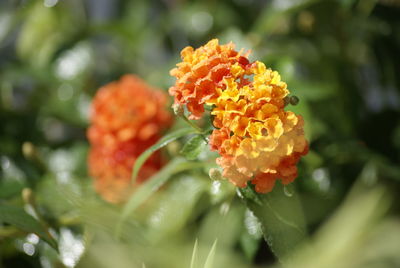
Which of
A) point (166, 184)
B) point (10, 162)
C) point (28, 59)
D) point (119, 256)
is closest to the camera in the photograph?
point (119, 256)

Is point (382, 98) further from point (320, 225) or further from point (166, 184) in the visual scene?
point (166, 184)

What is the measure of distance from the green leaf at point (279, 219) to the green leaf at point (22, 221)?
22cm

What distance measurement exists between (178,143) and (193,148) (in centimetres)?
33

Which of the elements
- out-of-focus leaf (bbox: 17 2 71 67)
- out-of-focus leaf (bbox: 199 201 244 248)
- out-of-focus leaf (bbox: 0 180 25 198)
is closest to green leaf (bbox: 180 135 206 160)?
out-of-focus leaf (bbox: 199 201 244 248)

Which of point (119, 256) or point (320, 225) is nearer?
point (119, 256)

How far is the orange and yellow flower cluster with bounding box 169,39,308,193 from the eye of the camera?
20.3 inches

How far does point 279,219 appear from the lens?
57cm

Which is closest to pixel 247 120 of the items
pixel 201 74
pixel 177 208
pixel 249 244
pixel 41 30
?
pixel 201 74

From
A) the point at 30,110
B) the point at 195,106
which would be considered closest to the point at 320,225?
the point at 195,106

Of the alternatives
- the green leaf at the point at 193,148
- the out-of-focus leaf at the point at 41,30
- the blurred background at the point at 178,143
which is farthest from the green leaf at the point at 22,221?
the out-of-focus leaf at the point at 41,30

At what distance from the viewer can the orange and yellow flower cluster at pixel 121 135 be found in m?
0.91

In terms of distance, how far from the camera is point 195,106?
1.81ft

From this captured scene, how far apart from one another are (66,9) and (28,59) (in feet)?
0.59

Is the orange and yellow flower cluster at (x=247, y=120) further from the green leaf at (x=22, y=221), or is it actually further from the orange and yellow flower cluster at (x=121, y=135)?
the orange and yellow flower cluster at (x=121, y=135)
